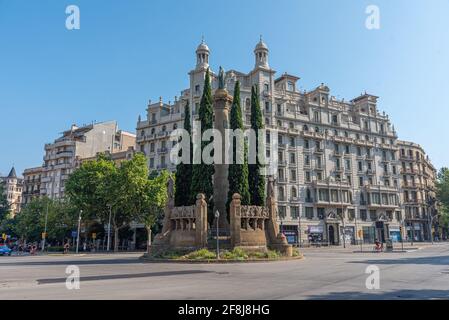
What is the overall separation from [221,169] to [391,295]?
71.0ft

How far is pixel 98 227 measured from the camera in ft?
201

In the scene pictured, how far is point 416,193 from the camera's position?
258 ft

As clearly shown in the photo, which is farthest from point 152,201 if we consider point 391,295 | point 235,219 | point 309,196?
point 391,295

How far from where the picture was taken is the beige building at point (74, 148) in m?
83.6

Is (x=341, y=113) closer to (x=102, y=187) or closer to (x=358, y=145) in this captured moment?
(x=358, y=145)

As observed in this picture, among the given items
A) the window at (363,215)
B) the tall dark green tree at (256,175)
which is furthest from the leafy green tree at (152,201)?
the window at (363,215)

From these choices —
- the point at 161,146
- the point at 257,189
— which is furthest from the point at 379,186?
the point at 257,189

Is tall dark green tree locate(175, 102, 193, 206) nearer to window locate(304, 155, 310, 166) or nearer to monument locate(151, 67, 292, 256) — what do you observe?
monument locate(151, 67, 292, 256)

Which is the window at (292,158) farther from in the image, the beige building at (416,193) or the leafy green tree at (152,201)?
the beige building at (416,193)

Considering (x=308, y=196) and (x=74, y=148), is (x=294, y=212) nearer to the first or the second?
(x=308, y=196)

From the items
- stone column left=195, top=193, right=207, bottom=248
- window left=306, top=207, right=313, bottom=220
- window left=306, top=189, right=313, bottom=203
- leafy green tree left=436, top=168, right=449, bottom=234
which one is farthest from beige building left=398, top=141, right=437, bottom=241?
stone column left=195, top=193, right=207, bottom=248

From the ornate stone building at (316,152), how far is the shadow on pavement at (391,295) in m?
45.9

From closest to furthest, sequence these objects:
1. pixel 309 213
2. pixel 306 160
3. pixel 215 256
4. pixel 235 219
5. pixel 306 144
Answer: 1. pixel 215 256
2. pixel 235 219
3. pixel 309 213
4. pixel 306 160
5. pixel 306 144

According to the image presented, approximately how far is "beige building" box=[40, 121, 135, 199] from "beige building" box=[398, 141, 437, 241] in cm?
6251
